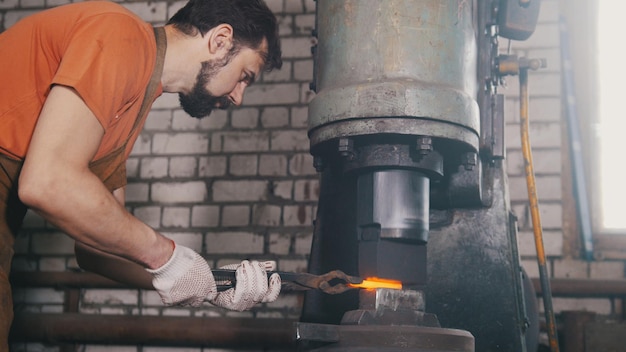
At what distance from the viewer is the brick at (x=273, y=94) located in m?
3.17

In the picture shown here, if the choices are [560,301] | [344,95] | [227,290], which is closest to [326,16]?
[344,95]

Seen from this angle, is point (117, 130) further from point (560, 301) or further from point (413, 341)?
point (560, 301)

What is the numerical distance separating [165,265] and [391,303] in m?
0.53

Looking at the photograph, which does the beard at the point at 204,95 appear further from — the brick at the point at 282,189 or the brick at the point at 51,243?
the brick at the point at 51,243

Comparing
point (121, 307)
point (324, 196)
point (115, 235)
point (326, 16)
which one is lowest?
point (121, 307)

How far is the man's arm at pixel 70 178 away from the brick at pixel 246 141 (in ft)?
5.61

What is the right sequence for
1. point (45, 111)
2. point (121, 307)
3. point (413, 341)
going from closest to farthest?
1. point (45, 111)
2. point (413, 341)
3. point (121, 307)

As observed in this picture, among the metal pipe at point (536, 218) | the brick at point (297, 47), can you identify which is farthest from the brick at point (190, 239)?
the metal pipe at point (536, 218)

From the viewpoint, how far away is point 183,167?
327cm

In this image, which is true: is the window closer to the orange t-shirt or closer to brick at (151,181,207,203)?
brick at (151,181,207,203)

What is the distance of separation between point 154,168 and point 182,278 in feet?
5.92

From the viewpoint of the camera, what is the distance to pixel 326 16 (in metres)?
1.84

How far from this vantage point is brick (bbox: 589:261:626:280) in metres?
2.83

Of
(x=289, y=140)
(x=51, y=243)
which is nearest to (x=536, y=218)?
(x=289, y=140)
